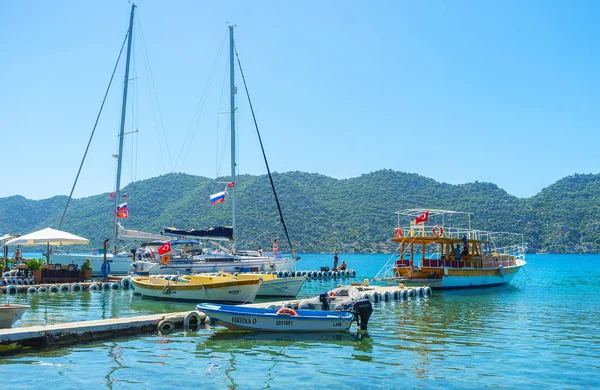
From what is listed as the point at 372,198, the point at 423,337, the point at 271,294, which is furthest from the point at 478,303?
the point at 372,198

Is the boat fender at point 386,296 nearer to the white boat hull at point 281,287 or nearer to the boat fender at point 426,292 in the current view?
the boat fender at point 426,292

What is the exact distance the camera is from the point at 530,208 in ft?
466

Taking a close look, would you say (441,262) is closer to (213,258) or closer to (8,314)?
(213,258)

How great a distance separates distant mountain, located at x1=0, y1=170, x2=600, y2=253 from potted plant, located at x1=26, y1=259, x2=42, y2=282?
80849mm

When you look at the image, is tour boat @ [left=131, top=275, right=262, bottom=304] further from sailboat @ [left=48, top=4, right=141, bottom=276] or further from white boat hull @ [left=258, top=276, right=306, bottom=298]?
sailboat @ [left=48, top=4, right=141, bottom=276]

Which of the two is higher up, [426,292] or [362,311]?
[362,311]

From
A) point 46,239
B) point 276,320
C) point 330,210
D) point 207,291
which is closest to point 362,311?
point 276,320

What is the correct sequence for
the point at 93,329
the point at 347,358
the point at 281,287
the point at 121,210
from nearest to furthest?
the point at 347,358
the point at 93,329
the point at 281,287
the point at 121,210

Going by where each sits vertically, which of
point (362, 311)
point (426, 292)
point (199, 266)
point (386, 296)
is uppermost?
point (199, 266)

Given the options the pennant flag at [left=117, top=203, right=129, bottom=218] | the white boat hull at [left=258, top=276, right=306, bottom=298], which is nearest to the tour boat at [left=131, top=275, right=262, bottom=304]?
the white boat hull at [left=258, top=276, right=306, bottom=298]

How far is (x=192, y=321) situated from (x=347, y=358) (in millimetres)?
6529

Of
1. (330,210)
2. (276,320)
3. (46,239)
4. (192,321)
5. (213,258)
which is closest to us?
(276,320)

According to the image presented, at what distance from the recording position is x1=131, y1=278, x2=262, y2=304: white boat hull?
78.5 feet

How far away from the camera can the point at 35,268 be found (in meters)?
32.6
